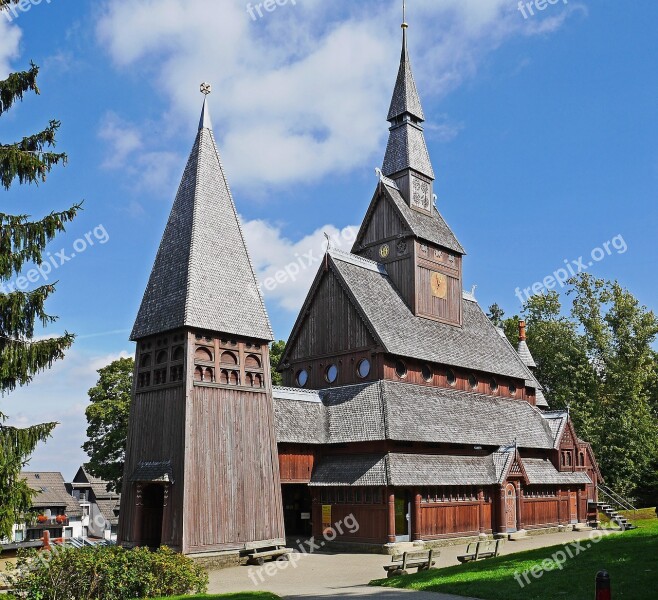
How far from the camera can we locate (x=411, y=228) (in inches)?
A: 1550

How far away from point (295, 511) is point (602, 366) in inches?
1485

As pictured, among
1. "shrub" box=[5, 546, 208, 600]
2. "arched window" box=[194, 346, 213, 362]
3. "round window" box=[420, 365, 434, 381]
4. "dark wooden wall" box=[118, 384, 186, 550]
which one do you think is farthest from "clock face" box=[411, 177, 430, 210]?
"shrub" box=[5, 546, 208, 600]

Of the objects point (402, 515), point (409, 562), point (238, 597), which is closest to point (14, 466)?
point (238, 597)

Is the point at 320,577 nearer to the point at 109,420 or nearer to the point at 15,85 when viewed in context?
the point at 15,85

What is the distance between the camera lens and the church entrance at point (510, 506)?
35688mm

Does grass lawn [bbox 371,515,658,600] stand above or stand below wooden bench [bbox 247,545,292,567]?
above

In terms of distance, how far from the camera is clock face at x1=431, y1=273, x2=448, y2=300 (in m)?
40.8

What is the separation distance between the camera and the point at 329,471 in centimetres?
3247

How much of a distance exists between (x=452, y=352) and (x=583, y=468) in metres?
12.3

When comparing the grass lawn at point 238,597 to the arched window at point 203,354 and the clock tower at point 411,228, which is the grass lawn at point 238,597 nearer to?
the arched window at point 203,354

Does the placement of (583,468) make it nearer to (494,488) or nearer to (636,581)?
(494,488)

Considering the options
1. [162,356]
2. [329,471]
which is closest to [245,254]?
[162,356]

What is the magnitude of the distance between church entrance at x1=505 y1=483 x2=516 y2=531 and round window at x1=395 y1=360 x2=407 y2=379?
25.2 ft

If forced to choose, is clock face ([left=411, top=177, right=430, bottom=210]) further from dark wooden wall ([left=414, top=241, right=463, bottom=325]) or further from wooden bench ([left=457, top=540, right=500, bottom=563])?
wooden bench ([left=457, top=540, right=500, bottom=563])
